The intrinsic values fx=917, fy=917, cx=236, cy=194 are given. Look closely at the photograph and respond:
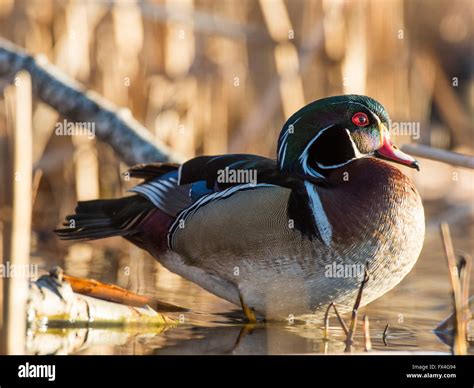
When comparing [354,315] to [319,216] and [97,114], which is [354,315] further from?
[97,114]

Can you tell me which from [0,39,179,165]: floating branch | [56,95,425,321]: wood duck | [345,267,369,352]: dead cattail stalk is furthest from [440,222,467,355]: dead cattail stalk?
[0,39,179,165]: floating branch

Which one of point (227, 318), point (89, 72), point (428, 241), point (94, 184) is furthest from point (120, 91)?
point (227, 318)

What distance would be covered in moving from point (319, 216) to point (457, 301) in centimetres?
87

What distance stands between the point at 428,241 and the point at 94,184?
2580mm

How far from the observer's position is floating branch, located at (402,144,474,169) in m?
4.11

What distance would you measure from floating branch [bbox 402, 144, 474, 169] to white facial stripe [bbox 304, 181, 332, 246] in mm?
539

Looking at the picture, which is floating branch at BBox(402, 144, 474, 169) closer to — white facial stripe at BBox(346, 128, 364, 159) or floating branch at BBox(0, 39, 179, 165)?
white facial stripe at BBox(346, 128, 364, 159)

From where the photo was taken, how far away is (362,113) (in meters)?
4.25

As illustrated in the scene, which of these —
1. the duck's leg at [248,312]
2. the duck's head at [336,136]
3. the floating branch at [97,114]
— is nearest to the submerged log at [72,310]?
the duck's leg at [248,312]

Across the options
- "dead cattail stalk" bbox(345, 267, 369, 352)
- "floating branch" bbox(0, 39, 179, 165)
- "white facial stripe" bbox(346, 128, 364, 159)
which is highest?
"floating branch" bbox(0, 39, 179, 165)

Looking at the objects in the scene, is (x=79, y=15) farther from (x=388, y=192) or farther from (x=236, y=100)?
(x=388, y=192)

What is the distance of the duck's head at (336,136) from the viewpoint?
14.0 ft

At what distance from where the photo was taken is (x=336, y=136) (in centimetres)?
431
